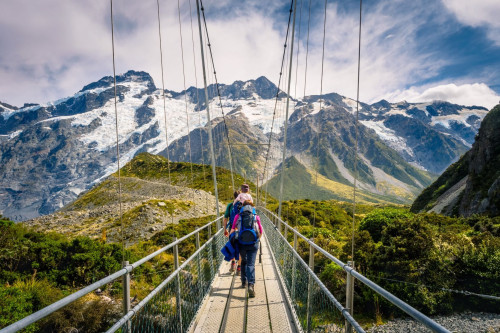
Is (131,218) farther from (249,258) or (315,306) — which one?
(315,306)

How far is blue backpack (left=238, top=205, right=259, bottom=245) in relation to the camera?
518 cm

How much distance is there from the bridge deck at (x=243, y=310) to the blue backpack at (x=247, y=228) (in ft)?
3.51

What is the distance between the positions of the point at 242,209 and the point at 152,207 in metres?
24.4

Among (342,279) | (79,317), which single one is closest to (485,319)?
(342,279)

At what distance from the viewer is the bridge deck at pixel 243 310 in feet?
13.7

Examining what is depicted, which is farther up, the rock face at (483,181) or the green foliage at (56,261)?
the rock face at (483,181)

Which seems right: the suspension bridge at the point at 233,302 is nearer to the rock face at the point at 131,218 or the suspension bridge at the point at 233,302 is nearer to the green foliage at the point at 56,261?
the green foliage at the point at 56,261

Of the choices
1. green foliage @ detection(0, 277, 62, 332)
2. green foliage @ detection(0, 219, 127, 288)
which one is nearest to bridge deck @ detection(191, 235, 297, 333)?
green foliage @ detection(0, 277, 62, 332)

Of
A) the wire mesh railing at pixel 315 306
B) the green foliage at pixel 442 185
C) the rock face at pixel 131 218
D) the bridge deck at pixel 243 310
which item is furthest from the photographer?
the green foliage at pixel 442 185

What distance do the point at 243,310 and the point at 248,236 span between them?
1.19m

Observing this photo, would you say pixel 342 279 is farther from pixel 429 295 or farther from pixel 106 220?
pixel 106 220

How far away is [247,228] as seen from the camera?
522 centimetres

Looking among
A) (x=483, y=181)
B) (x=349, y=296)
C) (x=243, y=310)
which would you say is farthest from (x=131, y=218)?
(x=483, y=181)

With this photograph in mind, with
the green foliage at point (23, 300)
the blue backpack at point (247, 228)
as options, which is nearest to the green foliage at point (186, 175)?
the green foliage at point (23, 300)
